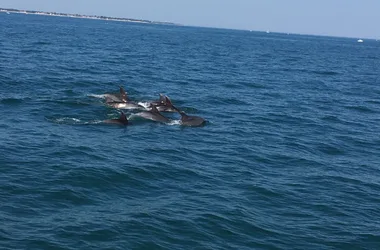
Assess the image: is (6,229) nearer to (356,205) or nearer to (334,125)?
(356,205)

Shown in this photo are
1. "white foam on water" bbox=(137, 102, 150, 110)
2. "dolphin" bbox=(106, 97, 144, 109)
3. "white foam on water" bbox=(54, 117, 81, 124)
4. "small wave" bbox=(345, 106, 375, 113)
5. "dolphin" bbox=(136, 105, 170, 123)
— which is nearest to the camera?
"white foam on water" bbox=(54, 117, 81, 124)

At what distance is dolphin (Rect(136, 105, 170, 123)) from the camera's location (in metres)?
30.3

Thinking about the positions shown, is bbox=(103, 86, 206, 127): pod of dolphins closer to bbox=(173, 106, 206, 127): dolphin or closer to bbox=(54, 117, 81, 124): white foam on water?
bbox=(173, 106, 206, 127): dolphin

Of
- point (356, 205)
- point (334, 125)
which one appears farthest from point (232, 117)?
point (356, 205)

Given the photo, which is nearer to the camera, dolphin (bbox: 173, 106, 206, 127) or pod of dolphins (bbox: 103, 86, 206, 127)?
pod of dolphins (bbox: 103, 86, 206, 127)

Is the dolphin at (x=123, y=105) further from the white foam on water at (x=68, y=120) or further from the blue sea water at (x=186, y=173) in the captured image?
the white foam on water at (x=68, y=120)

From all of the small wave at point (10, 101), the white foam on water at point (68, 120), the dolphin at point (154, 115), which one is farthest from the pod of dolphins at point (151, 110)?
the small wave at point (10, 101)

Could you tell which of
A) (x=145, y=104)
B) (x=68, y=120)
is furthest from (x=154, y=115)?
(x=68, y=120)

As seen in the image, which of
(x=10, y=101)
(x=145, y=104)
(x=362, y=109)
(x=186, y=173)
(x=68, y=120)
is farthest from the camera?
(x=362, y=109)

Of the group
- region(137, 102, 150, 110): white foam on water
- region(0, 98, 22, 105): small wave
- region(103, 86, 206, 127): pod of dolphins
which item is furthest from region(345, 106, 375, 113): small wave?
region(0, 98, 22, 105): small wave

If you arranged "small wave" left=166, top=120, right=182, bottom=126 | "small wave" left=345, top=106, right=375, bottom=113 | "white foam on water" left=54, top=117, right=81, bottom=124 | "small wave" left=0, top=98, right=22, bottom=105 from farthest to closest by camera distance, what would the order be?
"small wave" left=345, top=106, right=375, bottom=113 < "small wave" left=0, top=98, right=22, bottom=105 < "small wave" left=166, top=120, right=182, bottom=126 < "white foam on water" left=54, top=117, right=81, bottom=124

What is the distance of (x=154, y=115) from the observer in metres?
30.5

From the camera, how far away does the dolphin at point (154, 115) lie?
99.6 feet

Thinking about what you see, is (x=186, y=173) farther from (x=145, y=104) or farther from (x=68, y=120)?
(x=145, y=104)
